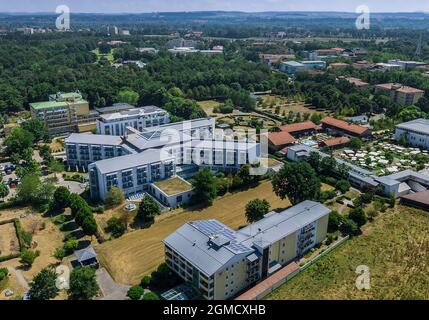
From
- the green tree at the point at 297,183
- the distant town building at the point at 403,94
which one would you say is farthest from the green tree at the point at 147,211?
A: the distant town building at the point at 403,94

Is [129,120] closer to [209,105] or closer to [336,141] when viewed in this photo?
[209,105]

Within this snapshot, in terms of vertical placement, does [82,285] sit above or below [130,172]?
below

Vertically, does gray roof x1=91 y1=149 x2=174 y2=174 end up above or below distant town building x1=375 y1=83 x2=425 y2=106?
below

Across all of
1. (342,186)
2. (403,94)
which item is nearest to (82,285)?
(342,186)

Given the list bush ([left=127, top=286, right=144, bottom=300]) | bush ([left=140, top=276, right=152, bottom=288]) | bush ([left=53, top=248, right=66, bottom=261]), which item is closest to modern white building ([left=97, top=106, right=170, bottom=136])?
bush ([left=53, top=248, right=66, bottom=261])

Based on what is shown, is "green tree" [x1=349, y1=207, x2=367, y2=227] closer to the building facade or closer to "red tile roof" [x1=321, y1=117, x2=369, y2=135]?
the building facade
